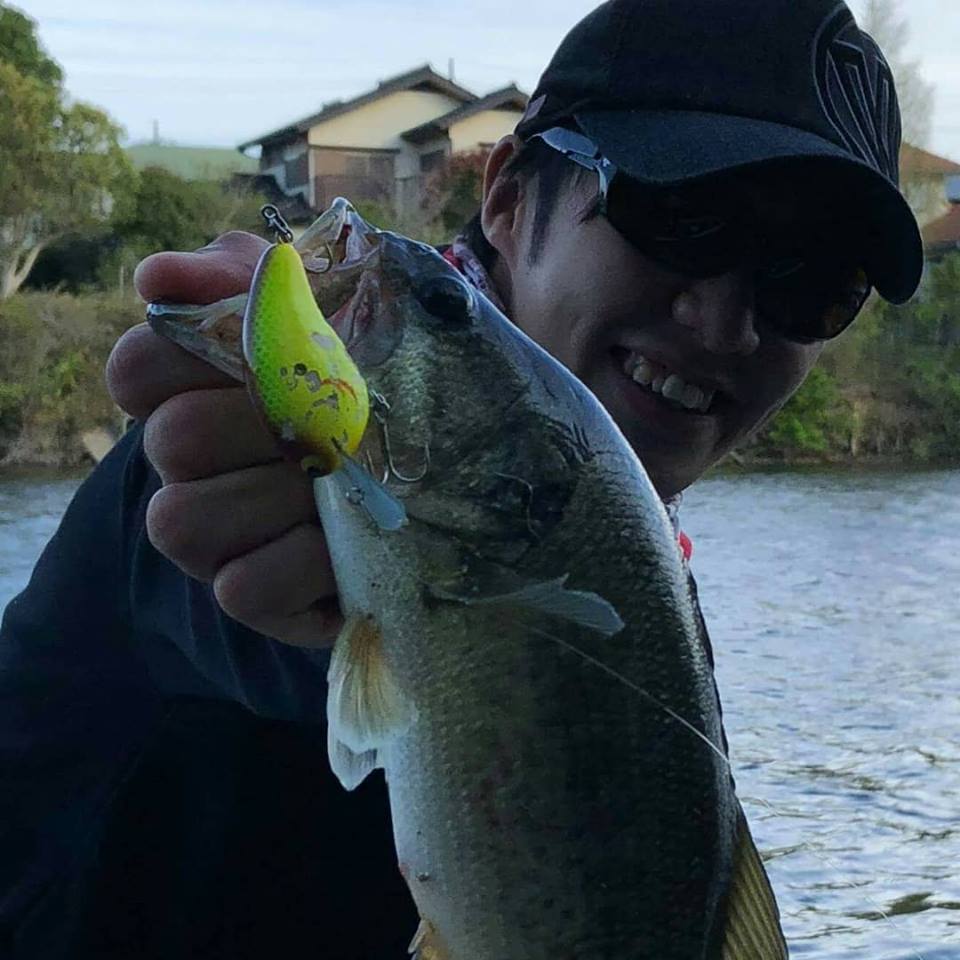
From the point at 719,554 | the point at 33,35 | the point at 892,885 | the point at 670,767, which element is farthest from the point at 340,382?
the point at 33,35

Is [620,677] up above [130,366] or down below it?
below

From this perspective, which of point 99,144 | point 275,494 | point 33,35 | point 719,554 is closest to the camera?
point 275,494

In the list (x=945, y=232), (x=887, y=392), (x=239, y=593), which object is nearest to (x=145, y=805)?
(x=239, y=593)

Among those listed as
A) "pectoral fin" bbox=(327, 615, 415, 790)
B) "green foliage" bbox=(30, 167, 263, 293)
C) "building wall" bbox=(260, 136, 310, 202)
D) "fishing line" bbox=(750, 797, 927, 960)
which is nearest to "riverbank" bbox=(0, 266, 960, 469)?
"green foliage" bbox=(30, 167, 263, 293)

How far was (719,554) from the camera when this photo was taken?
16531mm

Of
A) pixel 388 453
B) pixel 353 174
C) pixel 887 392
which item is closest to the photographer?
pixel 388 453

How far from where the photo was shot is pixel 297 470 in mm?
1557

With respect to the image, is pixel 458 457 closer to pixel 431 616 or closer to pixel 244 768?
pixel 431 616

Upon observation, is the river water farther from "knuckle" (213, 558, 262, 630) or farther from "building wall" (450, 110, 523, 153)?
"building wall" (450, 110, 523, 153)

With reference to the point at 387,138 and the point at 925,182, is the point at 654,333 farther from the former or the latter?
the point at 925,182

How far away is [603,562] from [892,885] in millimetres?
5285

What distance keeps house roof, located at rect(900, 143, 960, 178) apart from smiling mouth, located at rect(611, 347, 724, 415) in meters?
37.6

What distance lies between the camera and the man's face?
2.50m

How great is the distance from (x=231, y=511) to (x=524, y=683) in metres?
0.35
